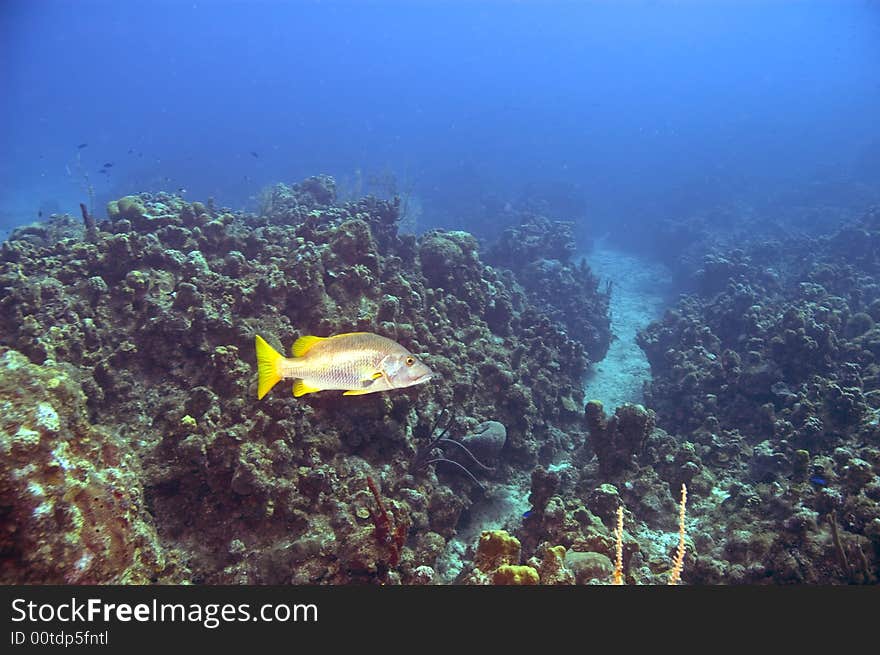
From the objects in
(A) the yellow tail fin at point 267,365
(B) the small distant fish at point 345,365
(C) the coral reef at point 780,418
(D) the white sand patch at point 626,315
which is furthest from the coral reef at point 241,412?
(D) the white sand patch at point 626,315

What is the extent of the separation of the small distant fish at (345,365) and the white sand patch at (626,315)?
951cm

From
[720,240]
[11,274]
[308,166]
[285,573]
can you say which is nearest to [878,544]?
[285,573]

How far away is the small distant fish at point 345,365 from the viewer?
307 centimetres

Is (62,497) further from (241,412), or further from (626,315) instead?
(626,315)

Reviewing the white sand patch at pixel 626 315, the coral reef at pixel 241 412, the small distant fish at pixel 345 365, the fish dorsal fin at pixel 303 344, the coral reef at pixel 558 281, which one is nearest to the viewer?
the small distant fish at pixel 345 365

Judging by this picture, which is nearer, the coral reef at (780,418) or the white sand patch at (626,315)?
the coral reef at (780,418)

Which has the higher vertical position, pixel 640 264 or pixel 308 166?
pixel 308 166

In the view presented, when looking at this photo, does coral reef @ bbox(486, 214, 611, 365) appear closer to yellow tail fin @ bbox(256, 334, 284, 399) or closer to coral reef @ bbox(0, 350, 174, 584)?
yellow tail fin @ bbox(256, 334, 284, 399)

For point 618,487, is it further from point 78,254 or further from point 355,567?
point 78,254

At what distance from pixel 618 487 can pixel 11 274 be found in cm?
899

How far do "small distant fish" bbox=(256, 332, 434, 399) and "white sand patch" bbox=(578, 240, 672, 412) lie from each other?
951cm

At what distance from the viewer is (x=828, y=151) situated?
54.8 m

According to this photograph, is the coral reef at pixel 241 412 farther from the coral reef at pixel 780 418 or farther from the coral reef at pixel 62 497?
the coral reef at pixel 780 418

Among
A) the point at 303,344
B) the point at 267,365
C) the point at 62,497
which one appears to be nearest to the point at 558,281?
the point at 303,344
